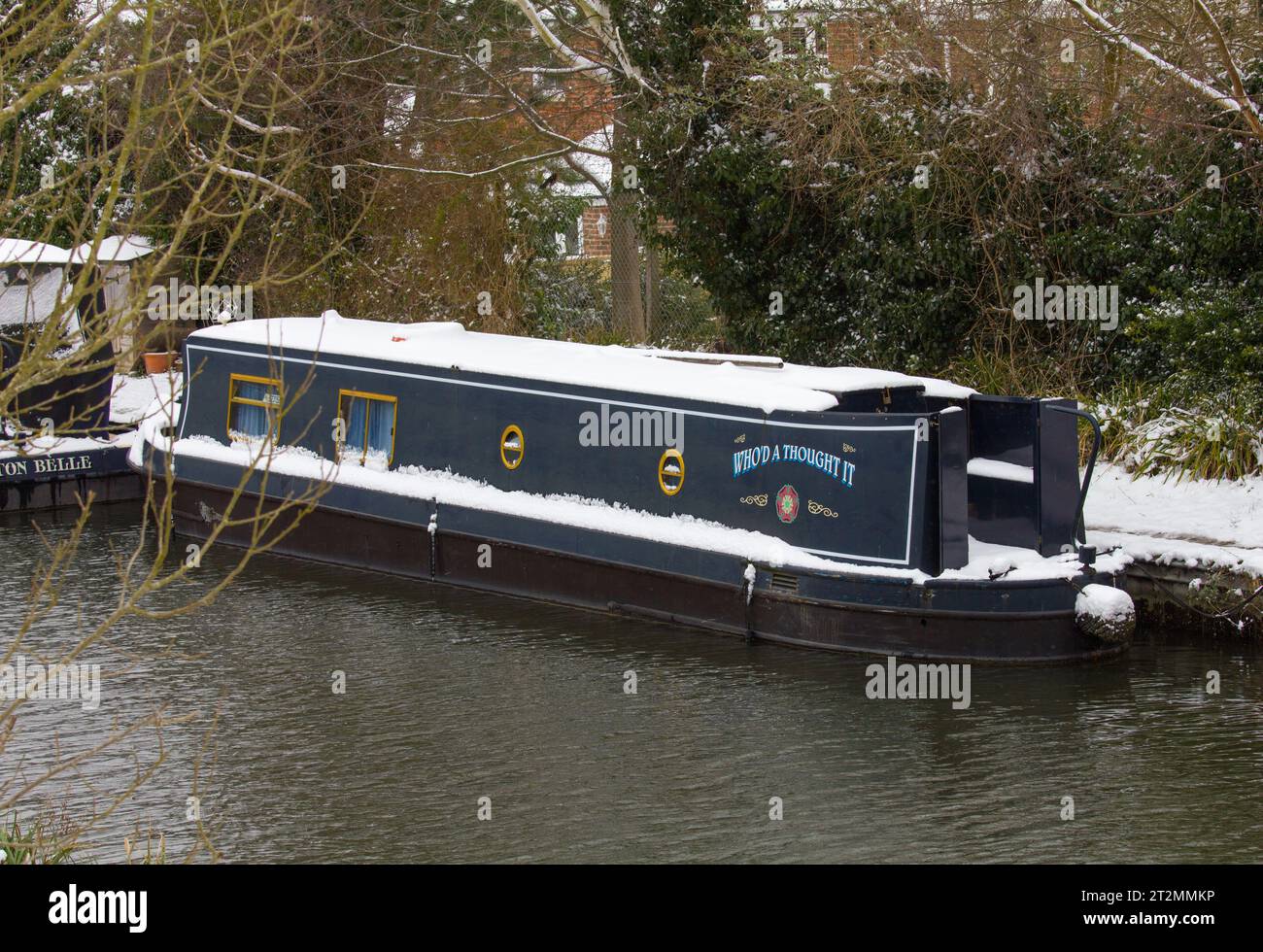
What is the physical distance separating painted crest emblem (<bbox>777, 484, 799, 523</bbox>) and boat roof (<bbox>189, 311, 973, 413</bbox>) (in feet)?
1.90

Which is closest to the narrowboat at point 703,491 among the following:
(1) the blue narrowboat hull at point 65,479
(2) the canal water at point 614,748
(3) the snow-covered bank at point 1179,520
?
(2) the canal water at point 614,748

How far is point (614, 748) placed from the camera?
8.71 meters

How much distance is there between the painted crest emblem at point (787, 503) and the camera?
1057 centimetres

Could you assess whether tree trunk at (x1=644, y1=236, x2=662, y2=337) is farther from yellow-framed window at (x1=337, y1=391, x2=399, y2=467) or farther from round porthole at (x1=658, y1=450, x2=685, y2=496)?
round porthole at (x1=658, y1=450, x2=685, y2=496)

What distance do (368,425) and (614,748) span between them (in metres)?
5.53

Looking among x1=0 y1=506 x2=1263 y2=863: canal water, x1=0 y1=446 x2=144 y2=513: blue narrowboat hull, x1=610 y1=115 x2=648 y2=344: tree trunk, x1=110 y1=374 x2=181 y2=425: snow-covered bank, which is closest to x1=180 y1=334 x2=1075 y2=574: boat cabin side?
x1=0 y1=506 x2=1263 y2=863: canal water

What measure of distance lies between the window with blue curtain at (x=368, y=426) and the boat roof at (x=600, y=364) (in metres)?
0.40

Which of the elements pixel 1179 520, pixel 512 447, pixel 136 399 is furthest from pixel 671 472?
pixel 136 399

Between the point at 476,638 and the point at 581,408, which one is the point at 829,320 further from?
the point at 476,638

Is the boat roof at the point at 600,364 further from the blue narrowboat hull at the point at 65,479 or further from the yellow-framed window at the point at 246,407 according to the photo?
the blue narrowboat hull at the point at 65,479

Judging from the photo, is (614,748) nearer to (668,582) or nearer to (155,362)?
(668,582)

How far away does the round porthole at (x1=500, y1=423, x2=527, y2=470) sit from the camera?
1226 centimetres

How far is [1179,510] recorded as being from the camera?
452 inches

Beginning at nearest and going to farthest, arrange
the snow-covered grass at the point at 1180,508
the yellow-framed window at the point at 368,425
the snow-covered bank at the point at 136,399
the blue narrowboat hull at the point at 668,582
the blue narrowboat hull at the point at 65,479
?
the blue narrowboat hull at the point at 668,582 → the snow-covered grass at the point at 1180,508 → the yellow-framed window at the point at 368,425 → the blue narrowboat hull at the point at 65,479 → the snow-covered bank at the point at 136,399
